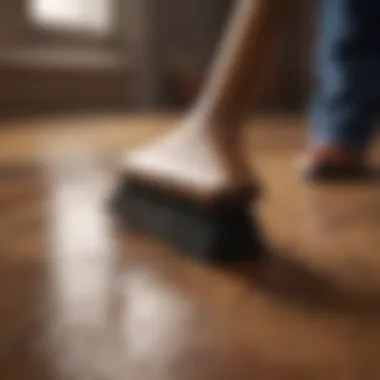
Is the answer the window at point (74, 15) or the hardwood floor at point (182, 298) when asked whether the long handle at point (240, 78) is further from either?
the window at point (74, 15)

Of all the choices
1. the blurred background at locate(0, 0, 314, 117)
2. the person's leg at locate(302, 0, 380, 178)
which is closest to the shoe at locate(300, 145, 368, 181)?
the person's leg at locate(302, 0, 380, 178)

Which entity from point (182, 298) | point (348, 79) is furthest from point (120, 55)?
point (182, 298)

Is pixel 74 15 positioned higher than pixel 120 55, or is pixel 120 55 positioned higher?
pixel 74 15

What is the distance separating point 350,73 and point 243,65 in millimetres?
542

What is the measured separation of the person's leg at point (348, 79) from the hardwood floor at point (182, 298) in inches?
8.4

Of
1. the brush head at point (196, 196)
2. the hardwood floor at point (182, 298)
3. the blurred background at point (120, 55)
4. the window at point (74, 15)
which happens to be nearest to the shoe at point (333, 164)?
the hardwood floor at point (182, 298)

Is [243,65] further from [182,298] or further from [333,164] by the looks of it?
[333,164]

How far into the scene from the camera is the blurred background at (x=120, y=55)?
2172mm

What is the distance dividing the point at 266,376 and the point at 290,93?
2.33 metres

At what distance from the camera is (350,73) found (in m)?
1.22

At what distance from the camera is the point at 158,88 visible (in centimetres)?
251

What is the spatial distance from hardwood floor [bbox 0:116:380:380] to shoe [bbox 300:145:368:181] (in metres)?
0.14

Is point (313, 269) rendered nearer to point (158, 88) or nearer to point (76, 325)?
point (76, 325)

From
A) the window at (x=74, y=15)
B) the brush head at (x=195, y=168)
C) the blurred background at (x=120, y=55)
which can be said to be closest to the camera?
the brush head at (x=195, y=168)
